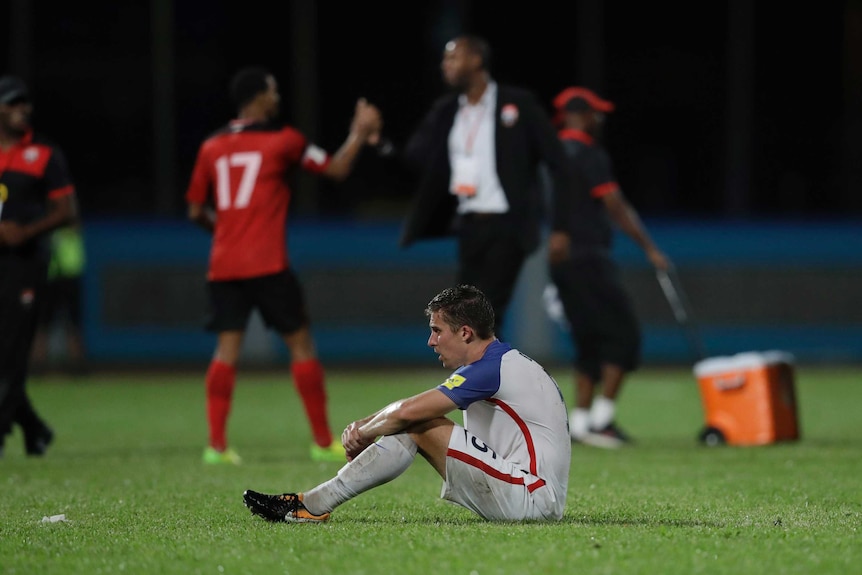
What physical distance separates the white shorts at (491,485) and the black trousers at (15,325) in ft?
14.9

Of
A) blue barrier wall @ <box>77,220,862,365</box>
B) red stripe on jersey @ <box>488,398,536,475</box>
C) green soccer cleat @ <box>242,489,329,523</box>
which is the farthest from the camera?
blue barrier wall @ <box>77,220,862,365</box>

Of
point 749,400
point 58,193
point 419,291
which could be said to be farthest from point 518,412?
point 419,291

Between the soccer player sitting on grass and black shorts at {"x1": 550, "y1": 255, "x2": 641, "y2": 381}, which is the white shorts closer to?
the soccer player sitting on grass

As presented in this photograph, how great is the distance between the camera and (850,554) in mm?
5516

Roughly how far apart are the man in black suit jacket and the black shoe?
2754mm

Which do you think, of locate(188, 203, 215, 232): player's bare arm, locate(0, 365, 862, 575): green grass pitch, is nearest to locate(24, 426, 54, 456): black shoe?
locate(0, 365, 862, 575): green grass pitch

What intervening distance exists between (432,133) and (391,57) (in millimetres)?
13037

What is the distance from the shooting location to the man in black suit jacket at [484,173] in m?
9.73

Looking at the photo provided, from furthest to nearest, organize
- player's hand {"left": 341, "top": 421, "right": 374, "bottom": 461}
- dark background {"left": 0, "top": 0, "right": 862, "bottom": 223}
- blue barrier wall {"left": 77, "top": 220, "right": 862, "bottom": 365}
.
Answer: dark background {"left": 0, "top": 0, "right": 862, "bottom": 223} → blue barrier wall {"left": 77, "top": 220, "right": 862, "bottom": 365} → player's hand {"left": 341, "top": 421, "right": 374, "bottom": 461}

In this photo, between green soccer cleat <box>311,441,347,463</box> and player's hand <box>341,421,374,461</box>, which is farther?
green soccer cleat <box>311,441,347,463</box>

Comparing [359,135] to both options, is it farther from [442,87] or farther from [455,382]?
[442,87]

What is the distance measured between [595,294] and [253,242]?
108 inches

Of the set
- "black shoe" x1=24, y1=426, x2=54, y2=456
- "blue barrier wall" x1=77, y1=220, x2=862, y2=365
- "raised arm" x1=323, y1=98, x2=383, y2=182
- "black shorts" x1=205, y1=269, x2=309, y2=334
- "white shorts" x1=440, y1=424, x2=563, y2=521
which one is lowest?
"blue barrier wall" x1=77, y1=220, x2=862, y2=365

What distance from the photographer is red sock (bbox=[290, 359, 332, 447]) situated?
9750mm
